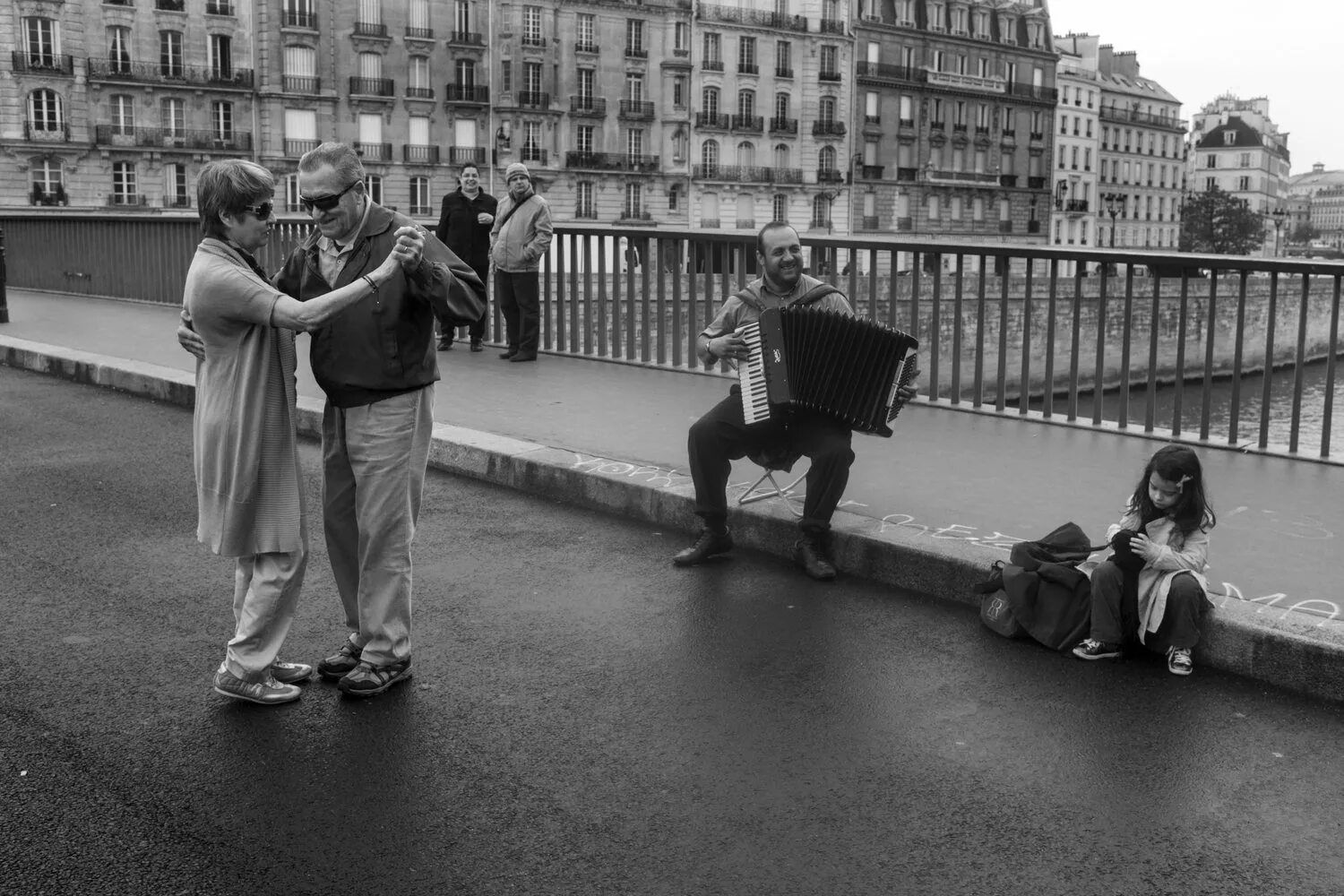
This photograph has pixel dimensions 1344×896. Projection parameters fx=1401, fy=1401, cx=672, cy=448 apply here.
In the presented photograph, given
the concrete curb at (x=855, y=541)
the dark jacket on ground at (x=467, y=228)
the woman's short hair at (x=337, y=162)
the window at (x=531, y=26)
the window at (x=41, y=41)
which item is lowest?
the concrete curb at (x=855, y=541)

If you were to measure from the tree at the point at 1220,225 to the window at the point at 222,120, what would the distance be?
237 ft

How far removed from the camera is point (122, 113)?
60.2 m

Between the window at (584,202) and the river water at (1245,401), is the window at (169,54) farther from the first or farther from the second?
the river water at (1245,401)

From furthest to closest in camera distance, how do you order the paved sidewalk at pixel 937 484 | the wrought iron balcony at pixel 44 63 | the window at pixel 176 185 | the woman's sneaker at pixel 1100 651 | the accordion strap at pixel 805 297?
the window at pixel 176 185
the wrought iron balcony at pixel 44 63
the accordion strap at pixel 805 297
the paved sidewalk at pixel 937 484
the woman's sneaker at pixel 1100 651

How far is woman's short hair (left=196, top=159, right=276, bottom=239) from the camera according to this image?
14.0 ft

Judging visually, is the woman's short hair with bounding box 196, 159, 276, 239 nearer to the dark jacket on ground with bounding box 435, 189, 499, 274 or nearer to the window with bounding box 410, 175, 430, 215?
the dark jacket on ground with bounding box 435, 189, 499, 274

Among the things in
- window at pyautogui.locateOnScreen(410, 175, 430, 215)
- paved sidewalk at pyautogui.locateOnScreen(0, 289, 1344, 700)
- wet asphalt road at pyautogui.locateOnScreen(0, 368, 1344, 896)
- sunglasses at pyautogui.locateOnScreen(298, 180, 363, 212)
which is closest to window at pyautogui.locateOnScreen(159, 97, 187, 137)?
window at pyautogui.locateOnScreen(410, 175, 430, 215)

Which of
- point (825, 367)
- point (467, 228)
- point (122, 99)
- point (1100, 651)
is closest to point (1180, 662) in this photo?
point (1100, 651)

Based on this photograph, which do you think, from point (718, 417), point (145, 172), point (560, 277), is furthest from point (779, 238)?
point (145, 172)

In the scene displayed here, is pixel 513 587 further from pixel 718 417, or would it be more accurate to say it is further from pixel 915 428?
pixel 915 428

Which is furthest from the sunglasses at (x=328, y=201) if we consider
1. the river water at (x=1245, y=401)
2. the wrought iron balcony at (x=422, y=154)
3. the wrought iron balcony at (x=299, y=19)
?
the wrought iron balcony at (x=422, y=154)

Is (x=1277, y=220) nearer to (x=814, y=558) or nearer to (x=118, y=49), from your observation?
(x=118, y=49)

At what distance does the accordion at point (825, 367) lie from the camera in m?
6.24

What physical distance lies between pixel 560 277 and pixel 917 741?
9.16 m
